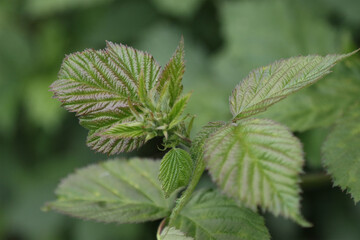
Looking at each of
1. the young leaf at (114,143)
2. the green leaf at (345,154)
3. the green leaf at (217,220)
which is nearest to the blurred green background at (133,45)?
the green leaf at (345,154)

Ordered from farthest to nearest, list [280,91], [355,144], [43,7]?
[43,7]
[355,144]
[280,91]

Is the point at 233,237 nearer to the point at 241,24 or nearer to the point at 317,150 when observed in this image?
the point at 317,150

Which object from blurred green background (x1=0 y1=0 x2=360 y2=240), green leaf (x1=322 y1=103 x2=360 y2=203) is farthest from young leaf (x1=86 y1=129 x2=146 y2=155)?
blurred green background (x1=0 y1=0 x2=360 y2=240)

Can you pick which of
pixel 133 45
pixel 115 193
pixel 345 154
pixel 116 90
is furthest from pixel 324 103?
pixel 133 45

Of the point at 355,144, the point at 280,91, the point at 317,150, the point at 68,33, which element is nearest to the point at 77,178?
the point at 280,91

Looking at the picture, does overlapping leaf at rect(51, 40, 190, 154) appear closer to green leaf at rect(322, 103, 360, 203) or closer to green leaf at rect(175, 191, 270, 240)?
green leaf at rect(175, 191, 270, 240)
